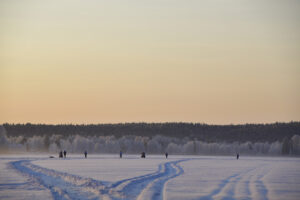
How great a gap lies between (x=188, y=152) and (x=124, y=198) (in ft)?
450

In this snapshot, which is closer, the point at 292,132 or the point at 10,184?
the point at 10,184

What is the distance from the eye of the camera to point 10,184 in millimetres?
27750

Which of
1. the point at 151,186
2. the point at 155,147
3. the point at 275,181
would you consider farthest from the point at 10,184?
the point at 155,147

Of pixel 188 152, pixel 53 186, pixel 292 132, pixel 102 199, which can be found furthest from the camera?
pixel 292 132

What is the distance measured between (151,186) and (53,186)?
16.5 feet

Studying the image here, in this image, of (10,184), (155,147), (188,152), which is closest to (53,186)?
(10,184)

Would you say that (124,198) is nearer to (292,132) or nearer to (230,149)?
(230,149)

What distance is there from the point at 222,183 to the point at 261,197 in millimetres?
6378

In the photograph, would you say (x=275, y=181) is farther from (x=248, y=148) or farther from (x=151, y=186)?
(x=248, y=148)

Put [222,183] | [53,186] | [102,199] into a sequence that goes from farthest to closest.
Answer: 1. [222,183]
2. [53,186]
3. [102,199]

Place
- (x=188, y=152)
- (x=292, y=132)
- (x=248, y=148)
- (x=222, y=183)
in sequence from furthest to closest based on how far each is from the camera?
(x=292, y=132) → (x=248, y=148) → (x=188, y=152) → (x=222, y=183)

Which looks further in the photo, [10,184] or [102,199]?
[10,184]

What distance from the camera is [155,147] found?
17138cm

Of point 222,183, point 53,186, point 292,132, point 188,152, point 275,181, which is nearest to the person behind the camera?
point 53,186
